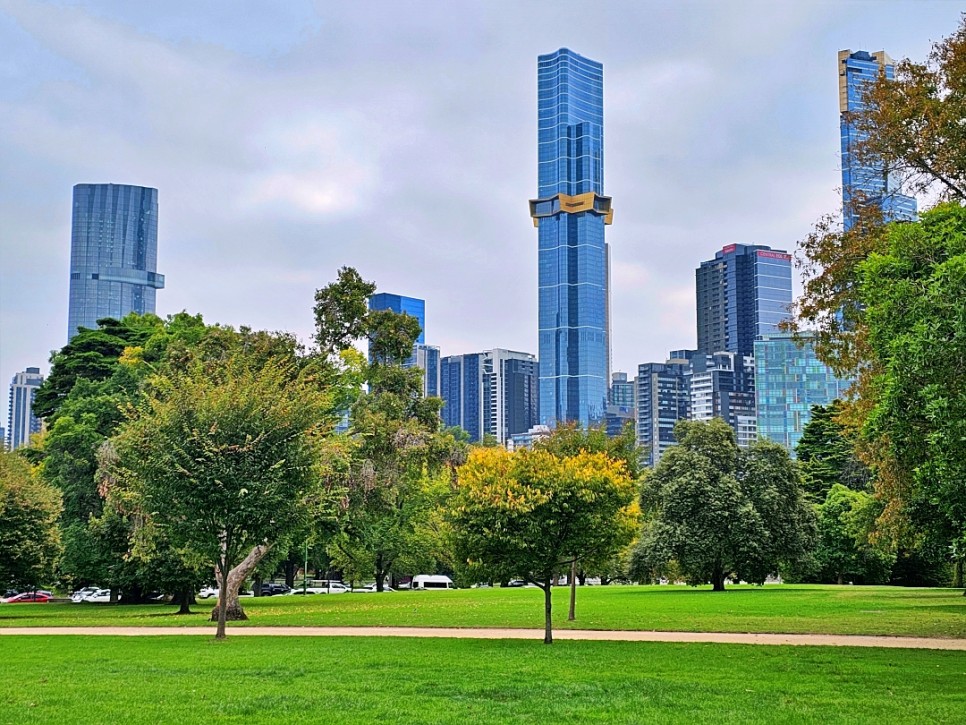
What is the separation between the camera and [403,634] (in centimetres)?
2373

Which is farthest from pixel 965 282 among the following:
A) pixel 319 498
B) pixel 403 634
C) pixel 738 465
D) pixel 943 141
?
pixel 738 465

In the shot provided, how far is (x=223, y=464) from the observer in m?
22.8

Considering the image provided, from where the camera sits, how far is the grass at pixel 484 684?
39.3 feet

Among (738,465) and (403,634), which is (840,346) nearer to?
(403,634)

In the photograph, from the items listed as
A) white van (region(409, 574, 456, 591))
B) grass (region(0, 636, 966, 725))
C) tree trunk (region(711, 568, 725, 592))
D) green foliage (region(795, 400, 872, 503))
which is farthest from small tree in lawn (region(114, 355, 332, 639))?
white van (region(409, 574, 456, 591))

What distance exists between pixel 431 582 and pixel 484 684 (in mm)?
70494

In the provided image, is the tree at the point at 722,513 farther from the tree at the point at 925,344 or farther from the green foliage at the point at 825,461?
the tree at the point at 925,344

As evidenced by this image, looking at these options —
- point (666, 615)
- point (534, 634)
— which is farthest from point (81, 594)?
point (534, 634)

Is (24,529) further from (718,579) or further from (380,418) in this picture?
(718,579)

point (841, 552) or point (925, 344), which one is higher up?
point (925, 344)

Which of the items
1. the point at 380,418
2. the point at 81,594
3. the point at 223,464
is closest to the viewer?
the point at 223,464

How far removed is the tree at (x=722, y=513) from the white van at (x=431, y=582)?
1499 inches

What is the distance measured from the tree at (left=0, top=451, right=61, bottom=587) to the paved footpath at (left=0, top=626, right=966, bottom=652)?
21.7ft

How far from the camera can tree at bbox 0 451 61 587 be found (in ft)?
112
